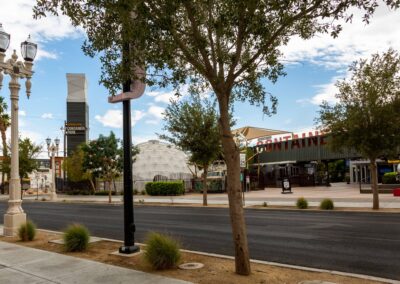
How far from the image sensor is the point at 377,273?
25.0 feet

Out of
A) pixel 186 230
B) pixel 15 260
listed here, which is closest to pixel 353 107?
pixel 186 230

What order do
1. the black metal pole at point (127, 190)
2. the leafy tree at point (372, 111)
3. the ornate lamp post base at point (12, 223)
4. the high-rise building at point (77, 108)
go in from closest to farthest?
the black metal pole at point (127, 190) → the ornate lamp post base at point (12, 223) → the leafy tree at point (372, 111) → the high-rise building at point (77, 108)

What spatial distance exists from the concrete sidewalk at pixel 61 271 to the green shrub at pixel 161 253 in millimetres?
356

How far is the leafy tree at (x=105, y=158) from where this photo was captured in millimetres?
37406

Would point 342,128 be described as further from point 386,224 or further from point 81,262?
point 81,262

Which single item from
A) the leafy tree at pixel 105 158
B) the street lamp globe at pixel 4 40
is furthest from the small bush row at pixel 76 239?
the leafy tree at pixel 105 158

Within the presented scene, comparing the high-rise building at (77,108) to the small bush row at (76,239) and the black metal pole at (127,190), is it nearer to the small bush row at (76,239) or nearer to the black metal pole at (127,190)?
the small bush row at (76,239)

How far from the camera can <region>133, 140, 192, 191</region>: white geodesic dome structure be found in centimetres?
5689

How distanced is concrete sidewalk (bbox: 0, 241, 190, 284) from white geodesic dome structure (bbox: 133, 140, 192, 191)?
4570 cm

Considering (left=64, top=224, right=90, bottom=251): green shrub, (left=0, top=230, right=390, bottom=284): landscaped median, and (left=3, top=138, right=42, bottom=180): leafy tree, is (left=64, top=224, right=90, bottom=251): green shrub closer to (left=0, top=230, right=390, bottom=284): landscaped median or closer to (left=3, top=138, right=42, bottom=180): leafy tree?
(left=0, top=230, right=390, bottom=284): landscaped median

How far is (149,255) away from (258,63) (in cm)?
417

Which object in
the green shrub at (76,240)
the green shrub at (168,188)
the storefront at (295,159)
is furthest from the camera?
the storefront at (295,159)

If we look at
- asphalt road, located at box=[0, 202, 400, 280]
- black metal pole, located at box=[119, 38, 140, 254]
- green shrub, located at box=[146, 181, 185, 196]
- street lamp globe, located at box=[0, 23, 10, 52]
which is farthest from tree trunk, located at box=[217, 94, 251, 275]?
green shrub, located at box=[146, 181, 185, 196]

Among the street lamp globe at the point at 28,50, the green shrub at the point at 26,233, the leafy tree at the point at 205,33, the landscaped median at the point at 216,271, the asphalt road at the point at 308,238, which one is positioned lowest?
the asphalt road at the point at 308,238
